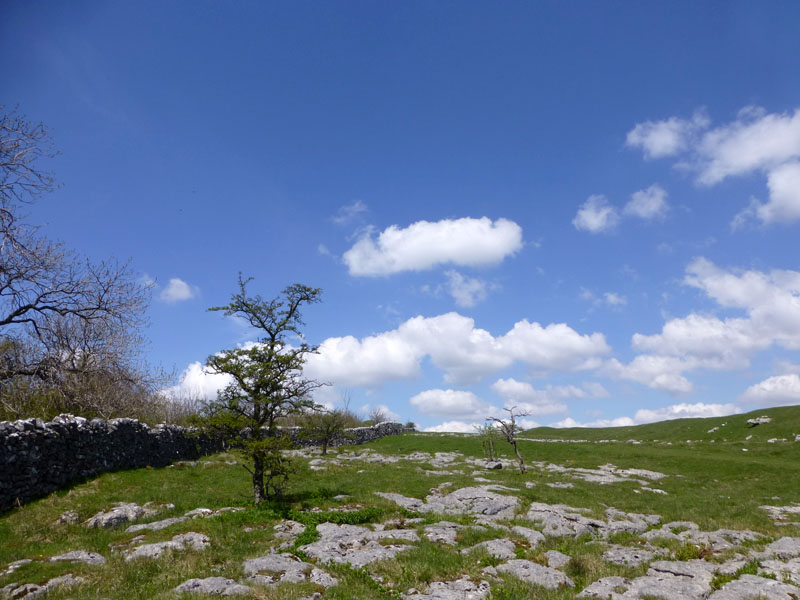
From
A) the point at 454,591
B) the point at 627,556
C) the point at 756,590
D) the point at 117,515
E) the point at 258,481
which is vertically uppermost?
the point at 258,481

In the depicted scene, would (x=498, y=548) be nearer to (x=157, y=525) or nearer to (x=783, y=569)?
(x=783, y=569)

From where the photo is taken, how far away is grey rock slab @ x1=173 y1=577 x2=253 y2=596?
39.3 ft

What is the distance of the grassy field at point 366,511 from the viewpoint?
1355cm

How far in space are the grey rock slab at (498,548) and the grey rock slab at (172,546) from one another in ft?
31.9

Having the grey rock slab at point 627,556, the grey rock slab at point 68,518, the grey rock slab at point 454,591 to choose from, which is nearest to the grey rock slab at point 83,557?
the grey rock slab at point 68,518

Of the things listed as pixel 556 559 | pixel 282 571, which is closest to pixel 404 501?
pixel 556 559

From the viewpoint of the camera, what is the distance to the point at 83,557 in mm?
15766

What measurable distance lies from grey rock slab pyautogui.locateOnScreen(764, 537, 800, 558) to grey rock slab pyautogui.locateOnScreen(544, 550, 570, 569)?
746 cm

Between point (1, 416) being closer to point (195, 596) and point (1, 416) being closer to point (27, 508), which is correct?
point (27, 508)

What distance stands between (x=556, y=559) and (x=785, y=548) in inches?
346

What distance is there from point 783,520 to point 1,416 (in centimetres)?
4502

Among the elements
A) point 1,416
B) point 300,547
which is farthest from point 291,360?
Result: point 1,416

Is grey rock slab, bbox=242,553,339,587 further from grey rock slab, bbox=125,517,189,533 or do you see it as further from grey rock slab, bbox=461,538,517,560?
grey rock slab, bbox=125,517,189,533

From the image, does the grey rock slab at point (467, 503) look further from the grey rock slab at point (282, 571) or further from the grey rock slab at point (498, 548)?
the grey rock slab at point (282, 571)
